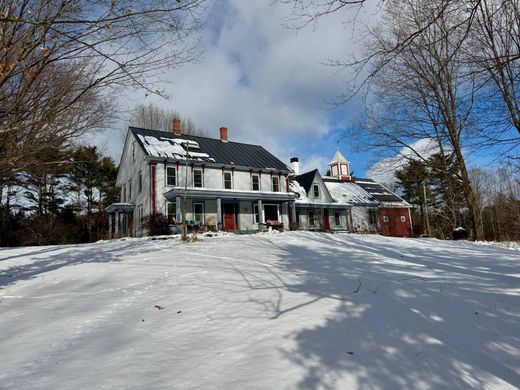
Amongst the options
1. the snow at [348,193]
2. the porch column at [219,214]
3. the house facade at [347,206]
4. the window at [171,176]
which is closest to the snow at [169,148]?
the window at [171,176]

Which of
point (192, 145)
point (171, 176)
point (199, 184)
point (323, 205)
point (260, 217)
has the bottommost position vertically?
point (260, 217)

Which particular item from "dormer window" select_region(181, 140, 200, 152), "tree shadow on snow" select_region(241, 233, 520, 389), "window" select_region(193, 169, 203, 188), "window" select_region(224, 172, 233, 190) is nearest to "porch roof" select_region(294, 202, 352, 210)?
"window" select_region(224, 172, 233, 190)

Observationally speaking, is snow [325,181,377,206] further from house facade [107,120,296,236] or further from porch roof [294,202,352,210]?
house facade [107,120,296,236]

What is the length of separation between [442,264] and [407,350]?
19.6 feet

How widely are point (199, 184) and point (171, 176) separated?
195 centimetres

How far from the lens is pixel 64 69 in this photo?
25.1ft

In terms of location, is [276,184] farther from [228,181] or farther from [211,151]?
[211,151]

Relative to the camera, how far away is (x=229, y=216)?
81.3 feet

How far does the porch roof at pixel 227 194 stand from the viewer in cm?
2125

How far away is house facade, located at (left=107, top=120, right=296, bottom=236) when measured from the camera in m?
22.3

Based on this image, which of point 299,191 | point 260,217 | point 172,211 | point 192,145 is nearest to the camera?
point 172,211

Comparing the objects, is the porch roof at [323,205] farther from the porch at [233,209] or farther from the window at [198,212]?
Answer: the window at [198,212]

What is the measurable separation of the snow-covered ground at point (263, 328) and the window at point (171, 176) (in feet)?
49.5

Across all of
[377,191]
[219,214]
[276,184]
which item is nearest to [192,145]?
[219,214]
